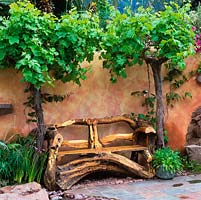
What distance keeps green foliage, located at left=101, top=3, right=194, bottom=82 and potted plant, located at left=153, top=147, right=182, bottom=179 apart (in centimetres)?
135

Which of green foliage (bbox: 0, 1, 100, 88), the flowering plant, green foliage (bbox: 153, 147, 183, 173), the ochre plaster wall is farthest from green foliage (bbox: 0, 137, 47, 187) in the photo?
the flowering plant

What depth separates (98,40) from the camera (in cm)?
500

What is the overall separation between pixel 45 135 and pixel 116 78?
5.17 feet

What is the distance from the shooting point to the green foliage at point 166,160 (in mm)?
5219

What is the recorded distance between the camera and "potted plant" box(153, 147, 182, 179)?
521 cm

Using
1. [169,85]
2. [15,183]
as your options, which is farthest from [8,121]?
[169,85]

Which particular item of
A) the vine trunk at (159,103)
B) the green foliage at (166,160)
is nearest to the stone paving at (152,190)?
the green foliage at (166,160)

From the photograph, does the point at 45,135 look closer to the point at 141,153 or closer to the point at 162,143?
the point at 141,153

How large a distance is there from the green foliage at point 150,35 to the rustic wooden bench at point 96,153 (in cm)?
108

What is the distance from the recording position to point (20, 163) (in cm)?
468

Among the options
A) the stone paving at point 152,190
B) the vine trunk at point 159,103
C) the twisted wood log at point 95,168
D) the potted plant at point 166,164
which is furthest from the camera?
the vine trunk at point 159,103

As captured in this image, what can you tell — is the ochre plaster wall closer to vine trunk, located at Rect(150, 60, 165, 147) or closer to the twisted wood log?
vine trunk, located at Rect(150, 60, 165, 147)

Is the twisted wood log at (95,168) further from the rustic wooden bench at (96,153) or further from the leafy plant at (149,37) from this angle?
the leafy plant at (149,37)

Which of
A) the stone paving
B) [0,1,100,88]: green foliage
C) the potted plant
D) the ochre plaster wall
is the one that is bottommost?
the stone paving
